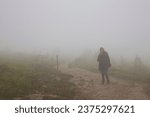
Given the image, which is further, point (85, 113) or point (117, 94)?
point (117, 94)

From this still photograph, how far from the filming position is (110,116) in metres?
8.12

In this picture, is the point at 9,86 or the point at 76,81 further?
the point at 76,81

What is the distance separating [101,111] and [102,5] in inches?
7330

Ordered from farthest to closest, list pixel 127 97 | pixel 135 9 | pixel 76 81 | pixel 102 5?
pixel 102 5 → pixel 135 9 → pixel 76 81 → pixel 127 97

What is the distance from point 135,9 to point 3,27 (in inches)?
3064

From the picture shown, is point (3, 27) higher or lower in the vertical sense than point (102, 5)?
lower

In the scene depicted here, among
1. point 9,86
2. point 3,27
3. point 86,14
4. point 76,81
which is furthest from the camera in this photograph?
point 86,14

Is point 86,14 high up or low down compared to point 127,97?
up

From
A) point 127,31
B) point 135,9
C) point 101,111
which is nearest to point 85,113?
point 101,111

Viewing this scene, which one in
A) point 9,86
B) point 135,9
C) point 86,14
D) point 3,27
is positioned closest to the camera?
point 9,86

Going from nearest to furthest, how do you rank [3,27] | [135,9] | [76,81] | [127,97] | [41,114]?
[41,114]
[127,97]
[76,81]
[3,27]
[135,9]

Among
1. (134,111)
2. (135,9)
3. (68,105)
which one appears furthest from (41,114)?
(135,9)

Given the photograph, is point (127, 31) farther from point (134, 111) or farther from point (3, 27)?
point (134, 111)

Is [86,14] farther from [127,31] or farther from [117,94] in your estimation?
[117,94]
